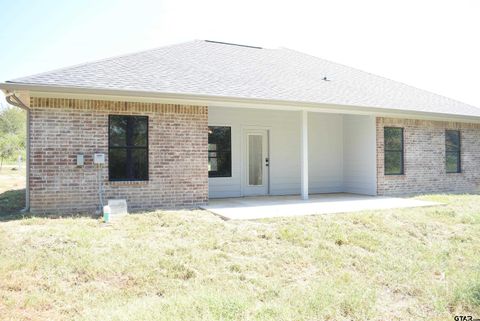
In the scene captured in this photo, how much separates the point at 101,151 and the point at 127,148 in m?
0.63

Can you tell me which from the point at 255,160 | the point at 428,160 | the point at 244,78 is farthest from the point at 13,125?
the point at 428,160

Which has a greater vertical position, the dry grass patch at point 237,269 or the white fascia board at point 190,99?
the white fascia board at point 190,99

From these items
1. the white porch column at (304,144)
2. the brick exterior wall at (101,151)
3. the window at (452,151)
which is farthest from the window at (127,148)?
the window at (452,151)

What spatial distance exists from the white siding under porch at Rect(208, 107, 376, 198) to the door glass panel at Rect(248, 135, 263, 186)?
350 millimetres

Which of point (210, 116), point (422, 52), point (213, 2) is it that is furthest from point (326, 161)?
point (422, 52)

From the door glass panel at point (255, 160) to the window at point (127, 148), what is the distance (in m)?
4.31

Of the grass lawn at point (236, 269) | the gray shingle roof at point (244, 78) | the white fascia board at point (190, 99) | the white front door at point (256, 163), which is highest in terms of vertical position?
the gray shingle roof at point (244, 78)

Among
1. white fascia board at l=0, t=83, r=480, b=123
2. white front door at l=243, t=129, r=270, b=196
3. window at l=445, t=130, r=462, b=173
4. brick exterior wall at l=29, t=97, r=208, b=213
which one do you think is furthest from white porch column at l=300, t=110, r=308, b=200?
window at l=445, t=130, r=462, b=173

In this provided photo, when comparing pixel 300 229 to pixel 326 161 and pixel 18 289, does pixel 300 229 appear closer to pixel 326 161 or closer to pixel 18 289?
pixel 18 289

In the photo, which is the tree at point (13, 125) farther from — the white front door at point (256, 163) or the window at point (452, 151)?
the window at point (452, 151)

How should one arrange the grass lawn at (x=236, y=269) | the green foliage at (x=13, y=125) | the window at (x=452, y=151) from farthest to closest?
the green foliage at (x=13, y=125) < the window at (x=452, y=151) < the grass lawn at (x=236, y=269)

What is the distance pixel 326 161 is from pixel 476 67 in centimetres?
2646

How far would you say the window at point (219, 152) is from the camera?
1200cm

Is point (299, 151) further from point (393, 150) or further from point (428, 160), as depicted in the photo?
point (428, 160)
